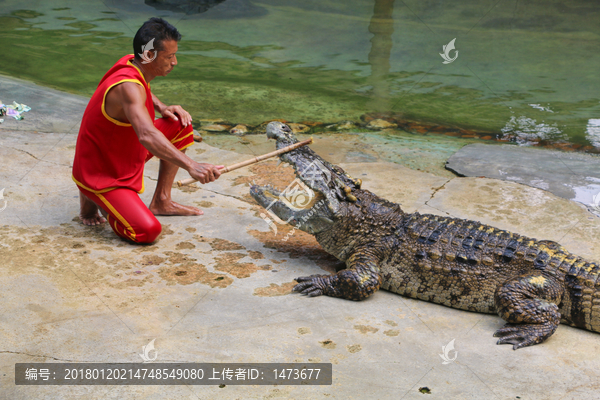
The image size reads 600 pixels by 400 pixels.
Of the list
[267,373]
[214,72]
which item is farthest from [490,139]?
[267,373]

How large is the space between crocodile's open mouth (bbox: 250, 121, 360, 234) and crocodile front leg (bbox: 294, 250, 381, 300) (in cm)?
44

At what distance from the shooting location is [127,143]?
387cm

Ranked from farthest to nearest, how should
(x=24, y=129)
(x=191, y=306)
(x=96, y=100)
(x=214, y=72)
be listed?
(x=214, y=72) → (x=24, y=129) → (x=96, y=100) → (x=191, y=306)

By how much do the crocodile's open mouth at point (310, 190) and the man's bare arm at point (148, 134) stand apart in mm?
521

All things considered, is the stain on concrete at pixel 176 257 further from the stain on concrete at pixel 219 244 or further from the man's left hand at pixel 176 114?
the man's left hand at pixel 176 114

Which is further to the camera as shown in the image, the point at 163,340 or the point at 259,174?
the point at 259,174

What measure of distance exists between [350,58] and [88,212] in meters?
8.33

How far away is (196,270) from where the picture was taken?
3537 millimetres

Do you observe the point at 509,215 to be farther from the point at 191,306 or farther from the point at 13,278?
the point at 13,278

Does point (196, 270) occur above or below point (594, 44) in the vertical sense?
below

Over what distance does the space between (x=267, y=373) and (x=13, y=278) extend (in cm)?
174

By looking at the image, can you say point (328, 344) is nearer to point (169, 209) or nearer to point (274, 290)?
point (274, 290)

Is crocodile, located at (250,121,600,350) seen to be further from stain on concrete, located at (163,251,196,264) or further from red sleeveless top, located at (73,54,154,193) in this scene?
red sleeveless top, located at (73,54,154,193)

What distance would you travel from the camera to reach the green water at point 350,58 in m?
8.11
